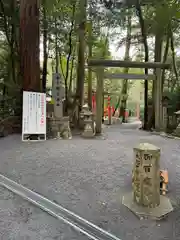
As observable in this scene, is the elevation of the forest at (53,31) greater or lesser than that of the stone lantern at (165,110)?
greater

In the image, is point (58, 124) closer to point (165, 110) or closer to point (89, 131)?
point (89, 131)

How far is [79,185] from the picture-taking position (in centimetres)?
287

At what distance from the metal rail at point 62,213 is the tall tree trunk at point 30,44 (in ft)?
12.0

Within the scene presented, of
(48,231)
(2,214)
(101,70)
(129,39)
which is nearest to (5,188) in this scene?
(2,214)

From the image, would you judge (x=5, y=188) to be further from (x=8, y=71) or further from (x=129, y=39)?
(x=129, y=39)

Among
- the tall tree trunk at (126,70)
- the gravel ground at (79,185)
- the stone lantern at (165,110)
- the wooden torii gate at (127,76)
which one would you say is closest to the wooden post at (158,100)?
the wooden torii gate at (127,76)

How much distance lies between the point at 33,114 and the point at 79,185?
8.86ft

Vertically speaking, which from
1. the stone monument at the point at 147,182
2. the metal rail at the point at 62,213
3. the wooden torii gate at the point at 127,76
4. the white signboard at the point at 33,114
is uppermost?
the wooden torii gate at the point at 127,76

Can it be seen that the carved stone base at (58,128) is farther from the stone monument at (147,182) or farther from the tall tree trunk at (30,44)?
the stone monument at (147,182)

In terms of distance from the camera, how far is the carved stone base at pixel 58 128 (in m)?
5.72

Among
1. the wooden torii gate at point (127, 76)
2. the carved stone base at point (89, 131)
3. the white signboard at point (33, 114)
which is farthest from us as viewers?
the wooden torii gate at point (127, 76)

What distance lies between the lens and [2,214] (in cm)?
227

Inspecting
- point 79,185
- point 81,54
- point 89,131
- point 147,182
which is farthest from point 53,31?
point 147,182

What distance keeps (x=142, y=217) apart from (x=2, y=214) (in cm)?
133
